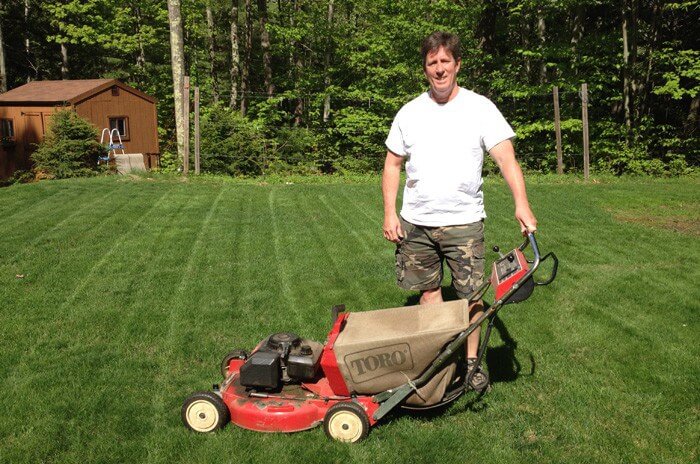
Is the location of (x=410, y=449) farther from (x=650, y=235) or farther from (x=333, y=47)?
(x=333, y=47)

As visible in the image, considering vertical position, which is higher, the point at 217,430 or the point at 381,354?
the point at 381,354

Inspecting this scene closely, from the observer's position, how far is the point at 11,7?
2941 centimetres

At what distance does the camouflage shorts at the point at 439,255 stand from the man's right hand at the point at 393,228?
0.17 feet

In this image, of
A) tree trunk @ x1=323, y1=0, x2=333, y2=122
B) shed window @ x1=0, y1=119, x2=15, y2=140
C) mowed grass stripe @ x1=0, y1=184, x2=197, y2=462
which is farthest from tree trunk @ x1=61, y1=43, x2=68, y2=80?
mowed grass stripe @ x1=0, y1=184, x2=197, y2=462

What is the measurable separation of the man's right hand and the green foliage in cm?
1272

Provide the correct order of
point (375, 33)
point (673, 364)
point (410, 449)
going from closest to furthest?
point (410, 449), point (673, 364), point (375, 33)

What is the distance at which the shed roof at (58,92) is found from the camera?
20.2m

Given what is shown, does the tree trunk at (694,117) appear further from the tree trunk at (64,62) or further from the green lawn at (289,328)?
the tree trunk at (64,62)

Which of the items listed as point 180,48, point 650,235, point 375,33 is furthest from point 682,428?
point 375,33

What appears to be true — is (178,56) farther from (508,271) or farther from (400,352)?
(400,352)

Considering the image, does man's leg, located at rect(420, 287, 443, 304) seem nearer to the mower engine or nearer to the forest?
the mower engine

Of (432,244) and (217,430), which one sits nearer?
(217,430)

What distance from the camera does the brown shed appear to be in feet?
66.8

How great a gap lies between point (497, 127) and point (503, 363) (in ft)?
5.88
